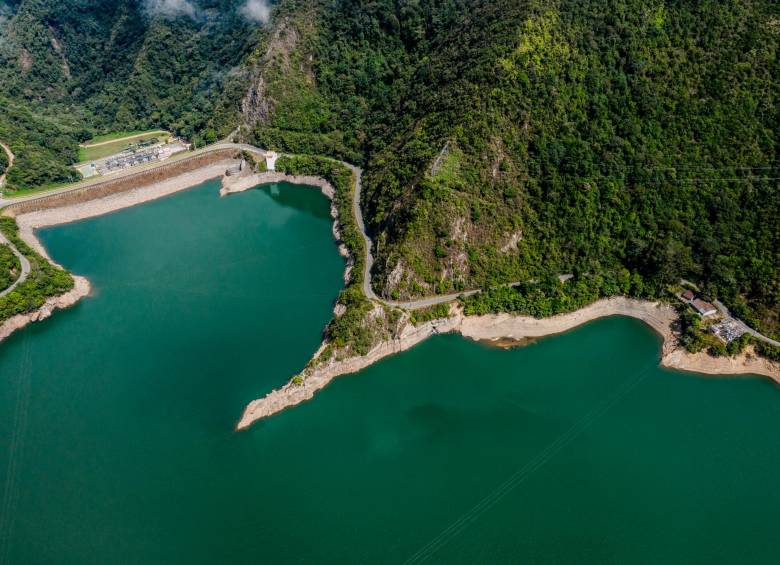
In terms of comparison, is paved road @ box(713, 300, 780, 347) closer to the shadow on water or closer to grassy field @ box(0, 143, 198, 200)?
the shadow on water

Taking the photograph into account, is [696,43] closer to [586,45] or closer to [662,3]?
[662,3]

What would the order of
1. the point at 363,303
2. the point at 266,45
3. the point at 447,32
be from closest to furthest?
the point at 363,303
the point at 447,32
the point at 266,45

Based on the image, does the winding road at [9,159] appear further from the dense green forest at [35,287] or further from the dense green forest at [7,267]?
the dense green forest at [7,267]

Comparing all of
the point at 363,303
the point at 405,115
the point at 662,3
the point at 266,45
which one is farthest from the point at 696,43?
the point at 266,45

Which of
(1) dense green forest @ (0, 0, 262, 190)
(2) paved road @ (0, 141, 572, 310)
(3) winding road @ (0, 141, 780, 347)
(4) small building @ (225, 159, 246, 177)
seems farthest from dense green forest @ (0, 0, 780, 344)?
(1) dense green forest @ (0, 0, 262, 190)

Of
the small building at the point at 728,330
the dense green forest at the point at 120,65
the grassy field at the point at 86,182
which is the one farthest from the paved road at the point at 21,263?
the small building at the point at 728,330
